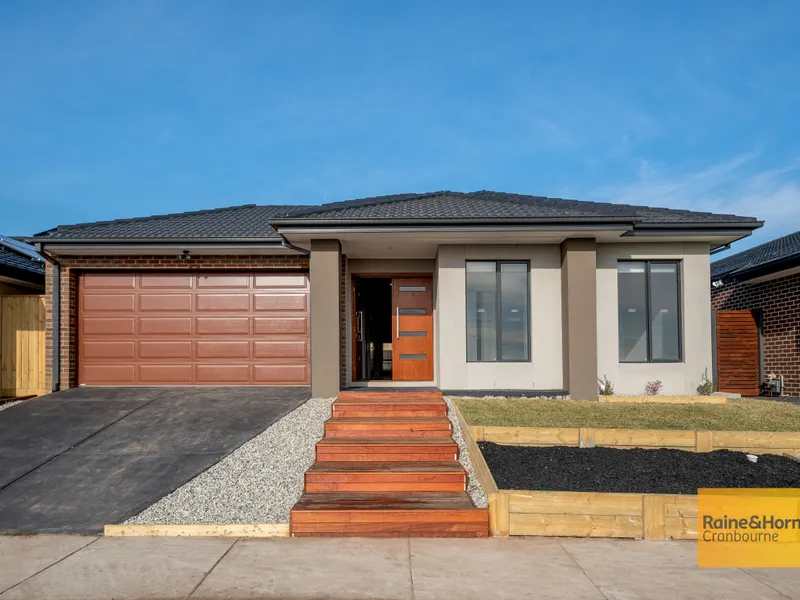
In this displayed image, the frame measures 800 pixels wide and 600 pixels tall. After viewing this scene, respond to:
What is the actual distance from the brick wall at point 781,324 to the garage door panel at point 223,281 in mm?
11639

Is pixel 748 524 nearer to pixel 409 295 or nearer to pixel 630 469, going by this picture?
pixel 630 469

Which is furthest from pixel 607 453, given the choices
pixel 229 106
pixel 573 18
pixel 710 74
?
pixel 229 106

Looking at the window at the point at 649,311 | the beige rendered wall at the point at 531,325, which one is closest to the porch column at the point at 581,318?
the beige rendered wall at the point at 531,325

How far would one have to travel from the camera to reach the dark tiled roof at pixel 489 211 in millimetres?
9555

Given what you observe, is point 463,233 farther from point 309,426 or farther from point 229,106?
point 229,106

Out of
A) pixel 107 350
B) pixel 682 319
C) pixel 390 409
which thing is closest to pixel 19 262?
pixel 107 350

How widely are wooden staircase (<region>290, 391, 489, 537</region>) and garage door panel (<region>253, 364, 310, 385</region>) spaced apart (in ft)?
8.47

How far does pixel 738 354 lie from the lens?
499 inches

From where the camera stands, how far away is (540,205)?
10.9 metres

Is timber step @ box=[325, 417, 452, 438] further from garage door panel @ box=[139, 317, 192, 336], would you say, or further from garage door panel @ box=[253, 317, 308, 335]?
garage door panel @ box=[139, 317, 192, 336]

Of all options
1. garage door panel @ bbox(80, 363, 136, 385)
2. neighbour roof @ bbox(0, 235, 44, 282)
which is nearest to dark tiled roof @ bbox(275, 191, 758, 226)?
garage door panel @ bbox(80, 363, 136, 385)

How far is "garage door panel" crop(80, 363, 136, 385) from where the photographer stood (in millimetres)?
11422

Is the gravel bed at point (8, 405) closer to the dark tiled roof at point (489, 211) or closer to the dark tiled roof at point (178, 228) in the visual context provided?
the dark tiled roof at point (178, 228)

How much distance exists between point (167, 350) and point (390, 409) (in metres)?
5.52
